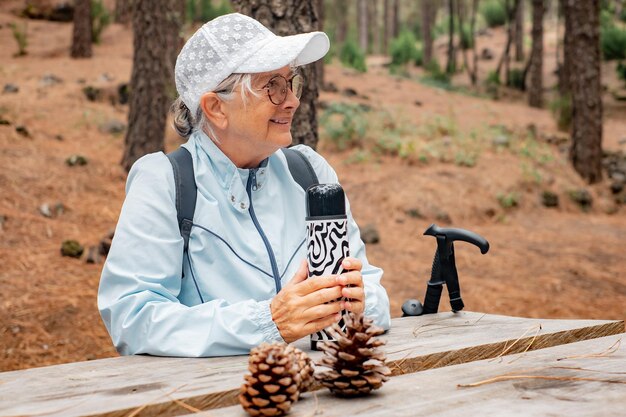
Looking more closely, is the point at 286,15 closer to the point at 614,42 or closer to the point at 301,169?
the point at 301,169

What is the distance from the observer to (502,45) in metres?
27.5

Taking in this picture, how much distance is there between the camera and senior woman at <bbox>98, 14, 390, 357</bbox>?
1.99 meters

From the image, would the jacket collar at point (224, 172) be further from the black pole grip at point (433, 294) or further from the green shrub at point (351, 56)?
the green shrub at point (351, 56)

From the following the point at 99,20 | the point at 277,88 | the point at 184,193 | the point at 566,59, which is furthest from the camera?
the point at 99,20

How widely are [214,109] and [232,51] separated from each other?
0.21 metres

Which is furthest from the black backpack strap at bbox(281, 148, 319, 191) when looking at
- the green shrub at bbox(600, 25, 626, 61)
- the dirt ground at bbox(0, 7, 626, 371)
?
the green shrub at bbox(600, 25, 626, 61)

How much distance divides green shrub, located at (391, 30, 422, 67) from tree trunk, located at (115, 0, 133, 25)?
834 cm

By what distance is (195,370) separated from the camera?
5.86ft

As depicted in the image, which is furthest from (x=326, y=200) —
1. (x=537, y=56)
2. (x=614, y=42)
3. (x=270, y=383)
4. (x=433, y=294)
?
(x=614, y=42)

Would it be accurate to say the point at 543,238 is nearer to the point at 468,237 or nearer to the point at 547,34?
the point at 468,237

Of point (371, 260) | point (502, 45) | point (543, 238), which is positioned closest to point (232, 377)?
A: point (371, 260)

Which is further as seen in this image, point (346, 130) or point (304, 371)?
point (346, 130)

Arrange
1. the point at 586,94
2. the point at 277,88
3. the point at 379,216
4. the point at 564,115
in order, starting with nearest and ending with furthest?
the point at 277,88 < the point at 379,216 < the point at 586,94 < the point at 564,115

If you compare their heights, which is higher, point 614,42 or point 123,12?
point 123,12
